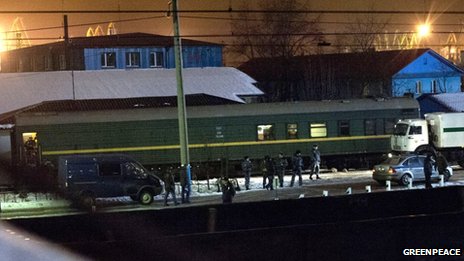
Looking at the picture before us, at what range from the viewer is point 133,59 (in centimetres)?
6188

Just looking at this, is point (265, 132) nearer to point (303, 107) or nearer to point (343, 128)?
point (303, 107)

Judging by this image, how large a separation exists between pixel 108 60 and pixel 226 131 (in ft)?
94.4

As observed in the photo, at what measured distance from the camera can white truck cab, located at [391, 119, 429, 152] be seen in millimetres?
36875

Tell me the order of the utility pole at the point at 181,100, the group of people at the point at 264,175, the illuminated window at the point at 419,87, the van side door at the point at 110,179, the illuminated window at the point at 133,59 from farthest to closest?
the illuminated window at the point at 419,87 → the illuminated window at the point at 133,59 → the utility pole at the point at 181,100 → the group of people at the point at 264,175 → the van side door at the point at 110,179

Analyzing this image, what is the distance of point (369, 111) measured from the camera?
1505 inches

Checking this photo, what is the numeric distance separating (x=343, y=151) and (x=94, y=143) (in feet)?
45.9

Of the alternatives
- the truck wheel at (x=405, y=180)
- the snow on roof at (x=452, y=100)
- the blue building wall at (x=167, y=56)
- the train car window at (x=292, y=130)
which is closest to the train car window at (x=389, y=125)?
the train car window at (x=292, y=130)

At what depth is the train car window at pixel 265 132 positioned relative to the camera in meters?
35.9

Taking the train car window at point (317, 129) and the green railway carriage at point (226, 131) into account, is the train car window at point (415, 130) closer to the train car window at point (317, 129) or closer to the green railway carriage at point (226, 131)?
the green railway carriage at point (226, 131)

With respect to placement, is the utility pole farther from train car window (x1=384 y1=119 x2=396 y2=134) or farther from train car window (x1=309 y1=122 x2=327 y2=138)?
train car window (x1=384 y1=119 x2=396 y2=134)

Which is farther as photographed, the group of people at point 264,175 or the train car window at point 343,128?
the train car window at point 343,128

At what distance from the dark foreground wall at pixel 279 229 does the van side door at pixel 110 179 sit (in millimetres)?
11743

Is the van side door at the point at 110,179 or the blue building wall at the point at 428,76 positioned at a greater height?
→ the blue building wall at the point at 428,76

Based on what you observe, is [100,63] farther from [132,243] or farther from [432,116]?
[132,243]
